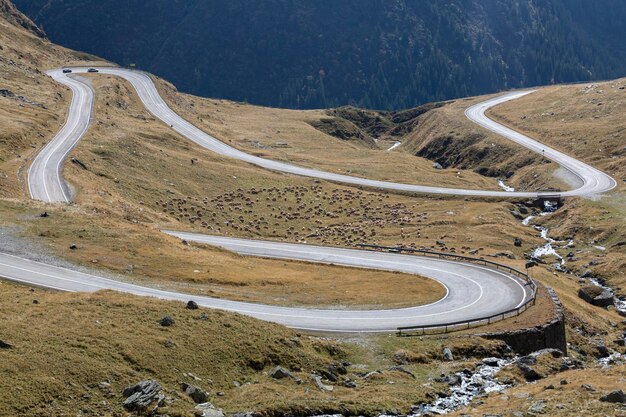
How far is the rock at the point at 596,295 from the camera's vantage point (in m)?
80.9

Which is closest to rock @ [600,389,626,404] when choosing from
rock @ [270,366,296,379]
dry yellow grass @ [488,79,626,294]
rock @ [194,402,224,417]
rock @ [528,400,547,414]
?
rock @ [528,400,547,414]

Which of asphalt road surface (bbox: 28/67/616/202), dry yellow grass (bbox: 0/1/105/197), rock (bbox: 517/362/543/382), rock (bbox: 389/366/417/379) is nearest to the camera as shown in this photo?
rock (bbox: 389/366/417/379)

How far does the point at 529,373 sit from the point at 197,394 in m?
22.4

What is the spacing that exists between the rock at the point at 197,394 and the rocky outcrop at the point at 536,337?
78.4ft

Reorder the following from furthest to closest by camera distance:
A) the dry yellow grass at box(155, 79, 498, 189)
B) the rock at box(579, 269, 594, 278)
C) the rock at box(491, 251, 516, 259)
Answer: the dry yellow grass at box(155, 79, 498, 189)
the rock at box(491, 251, 516, 259)
the rock at box(579, 269, 594, 278)

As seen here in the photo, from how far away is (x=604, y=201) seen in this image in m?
121

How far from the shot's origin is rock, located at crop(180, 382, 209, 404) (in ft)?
129

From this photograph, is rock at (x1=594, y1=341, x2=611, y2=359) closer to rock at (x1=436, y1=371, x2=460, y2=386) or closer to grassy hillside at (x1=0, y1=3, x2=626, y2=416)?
grassy hillside at (x1=0, y1=3, x2=626, y2=416)

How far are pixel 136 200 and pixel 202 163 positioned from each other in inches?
1162

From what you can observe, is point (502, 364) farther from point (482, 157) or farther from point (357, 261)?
point (482, 157)

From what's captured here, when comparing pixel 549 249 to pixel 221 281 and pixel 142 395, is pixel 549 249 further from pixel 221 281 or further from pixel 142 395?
pixel 142 395

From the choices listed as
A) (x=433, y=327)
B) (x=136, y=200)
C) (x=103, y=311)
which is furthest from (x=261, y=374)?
(x=136, y=200)

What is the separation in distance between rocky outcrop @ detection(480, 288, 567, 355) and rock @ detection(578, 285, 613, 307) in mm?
23271

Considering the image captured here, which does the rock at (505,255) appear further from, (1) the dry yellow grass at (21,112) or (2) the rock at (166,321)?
(1) the dry yellow grass at (21,112)
